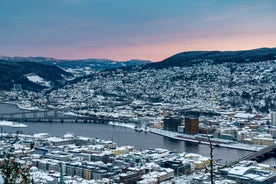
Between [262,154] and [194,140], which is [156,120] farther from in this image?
[262,154]

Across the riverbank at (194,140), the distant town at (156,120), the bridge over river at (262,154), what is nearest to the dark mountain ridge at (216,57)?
the distant town at (156,120)

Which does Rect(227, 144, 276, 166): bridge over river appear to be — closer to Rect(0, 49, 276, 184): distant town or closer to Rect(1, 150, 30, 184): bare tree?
Rect(0, 49, 276, 184): distant town

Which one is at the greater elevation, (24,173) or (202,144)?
(24,173)

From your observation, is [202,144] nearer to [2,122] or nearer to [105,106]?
[2,122]

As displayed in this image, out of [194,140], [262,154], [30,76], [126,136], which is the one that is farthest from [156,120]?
[30,76]

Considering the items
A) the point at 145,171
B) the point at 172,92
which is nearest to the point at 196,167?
the point at 145,171

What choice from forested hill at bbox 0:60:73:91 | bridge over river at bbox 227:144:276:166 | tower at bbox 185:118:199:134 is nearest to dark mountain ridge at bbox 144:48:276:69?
forested hill at bbox 0:60:73:91

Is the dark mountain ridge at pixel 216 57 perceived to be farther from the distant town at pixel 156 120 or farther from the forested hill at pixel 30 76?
the forested hill at pixel 30 76

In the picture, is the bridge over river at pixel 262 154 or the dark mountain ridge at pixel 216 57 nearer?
the bridge over river at pixel 262 154

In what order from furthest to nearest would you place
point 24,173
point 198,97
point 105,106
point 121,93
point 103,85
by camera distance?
point 103,85 < point 121,93 < point 198,97 < point 105,106 < point 24,173
